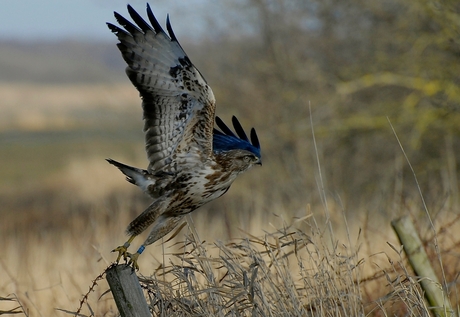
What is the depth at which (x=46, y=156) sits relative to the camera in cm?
3972

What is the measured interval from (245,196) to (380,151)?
8.56ft

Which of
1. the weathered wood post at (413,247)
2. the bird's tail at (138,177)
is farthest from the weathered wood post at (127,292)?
Answer: the weathered wood post at (413,247)

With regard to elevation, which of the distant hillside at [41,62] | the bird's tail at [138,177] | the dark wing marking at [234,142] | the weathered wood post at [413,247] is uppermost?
the distant hillside at [41,62]

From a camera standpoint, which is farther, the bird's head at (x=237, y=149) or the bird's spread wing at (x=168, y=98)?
the bird's head at (x=237, y=149)

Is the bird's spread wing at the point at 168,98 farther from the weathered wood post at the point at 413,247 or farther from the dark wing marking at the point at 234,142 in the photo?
the weathered wood post at the point at 413,247

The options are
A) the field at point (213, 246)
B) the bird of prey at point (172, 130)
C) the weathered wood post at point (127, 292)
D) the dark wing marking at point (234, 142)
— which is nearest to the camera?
the weathered wood post at point (127, 292)

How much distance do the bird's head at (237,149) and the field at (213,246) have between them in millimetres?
406

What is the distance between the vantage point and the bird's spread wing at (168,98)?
381cm

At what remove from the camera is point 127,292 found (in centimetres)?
272

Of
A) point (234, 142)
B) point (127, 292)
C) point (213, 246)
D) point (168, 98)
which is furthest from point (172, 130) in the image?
point (127, 292)

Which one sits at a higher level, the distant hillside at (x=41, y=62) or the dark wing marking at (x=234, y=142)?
the distant hillside at (x=41, y=62)

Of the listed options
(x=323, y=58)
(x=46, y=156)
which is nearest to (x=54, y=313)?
(x=323, y=58)

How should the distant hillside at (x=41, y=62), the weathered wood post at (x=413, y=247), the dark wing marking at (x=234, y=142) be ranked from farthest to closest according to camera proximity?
the distant hillside at (x=41, y=62) < the dark wing marking at (x=234, y=142) < the weathered wood post at (x=413, y=247)

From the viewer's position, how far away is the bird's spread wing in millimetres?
3809
